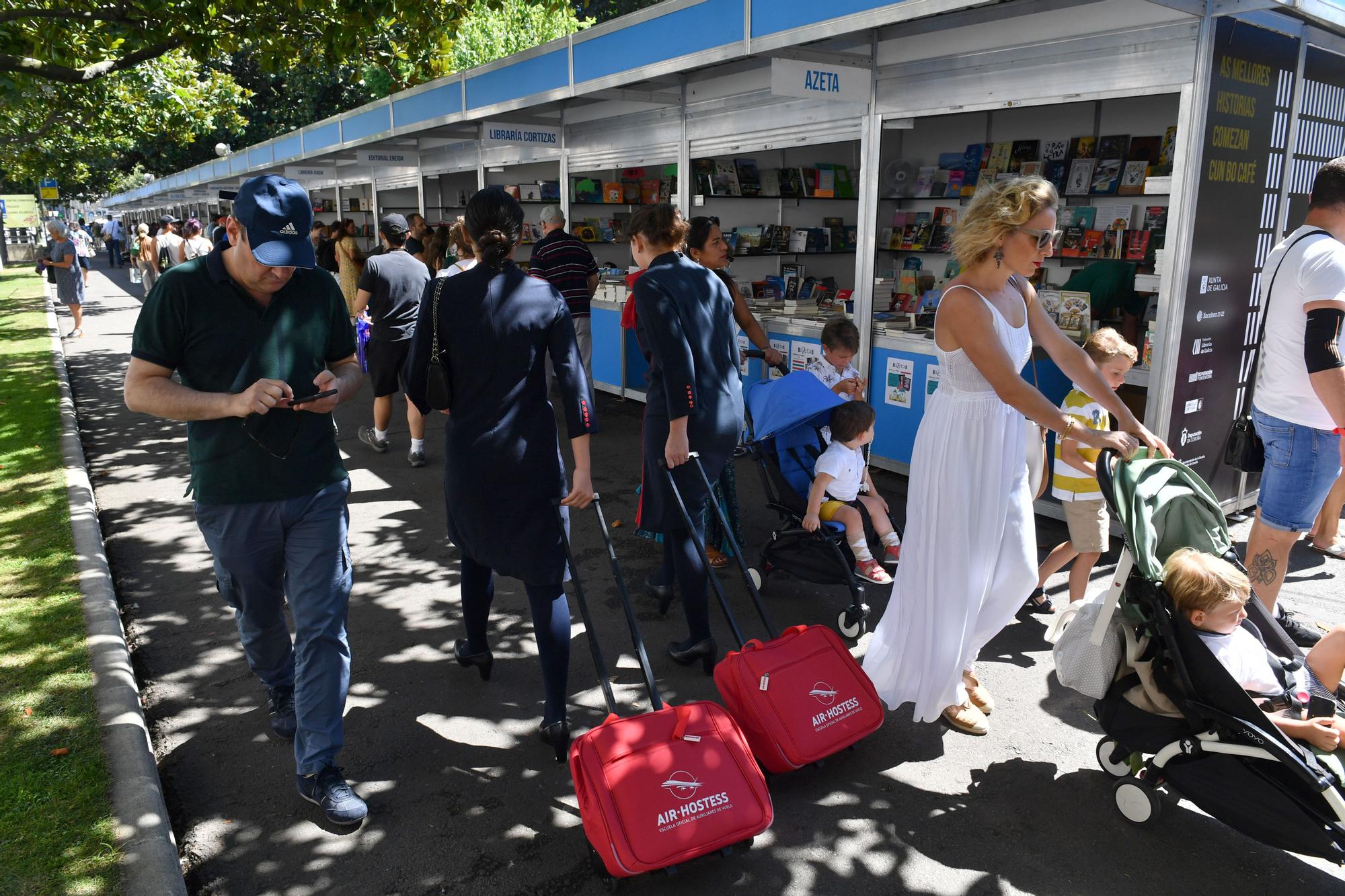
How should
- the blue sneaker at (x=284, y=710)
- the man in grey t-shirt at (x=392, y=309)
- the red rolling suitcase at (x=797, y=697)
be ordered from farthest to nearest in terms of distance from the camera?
the man in grey t-shirt at (x=392, y=309), the blue sneaker at (x=284, y=710), the red rolling suitcase at (x=797, y=697)

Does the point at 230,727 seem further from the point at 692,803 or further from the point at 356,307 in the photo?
the point at 356,307

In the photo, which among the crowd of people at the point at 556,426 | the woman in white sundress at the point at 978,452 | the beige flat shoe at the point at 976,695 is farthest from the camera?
the beige flat shoe at the point at 976,695

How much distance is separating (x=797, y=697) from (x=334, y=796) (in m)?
1.59

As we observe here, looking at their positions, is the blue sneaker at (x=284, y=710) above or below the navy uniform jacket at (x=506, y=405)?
below

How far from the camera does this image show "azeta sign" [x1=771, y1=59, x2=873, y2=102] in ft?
20.2

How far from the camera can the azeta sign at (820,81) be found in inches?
242

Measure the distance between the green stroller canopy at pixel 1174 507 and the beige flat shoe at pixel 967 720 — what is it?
928mm

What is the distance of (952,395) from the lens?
3.27 metres

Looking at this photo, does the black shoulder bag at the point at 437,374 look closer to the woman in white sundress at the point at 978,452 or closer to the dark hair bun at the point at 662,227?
the dark hair bun at the point at 662,227

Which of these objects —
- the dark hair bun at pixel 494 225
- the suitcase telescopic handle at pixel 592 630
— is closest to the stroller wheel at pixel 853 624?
the suitcase telescopic handle at pixel 592 630

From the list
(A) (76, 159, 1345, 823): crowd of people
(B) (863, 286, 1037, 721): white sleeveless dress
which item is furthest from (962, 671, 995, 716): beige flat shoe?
(B) (863, 286, 1037, 721): white sleeveless dress

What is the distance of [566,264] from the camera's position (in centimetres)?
849

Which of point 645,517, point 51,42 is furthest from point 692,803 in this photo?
point 51,42

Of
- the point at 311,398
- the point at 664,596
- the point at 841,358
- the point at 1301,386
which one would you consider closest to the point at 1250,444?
the point at 1301,386
